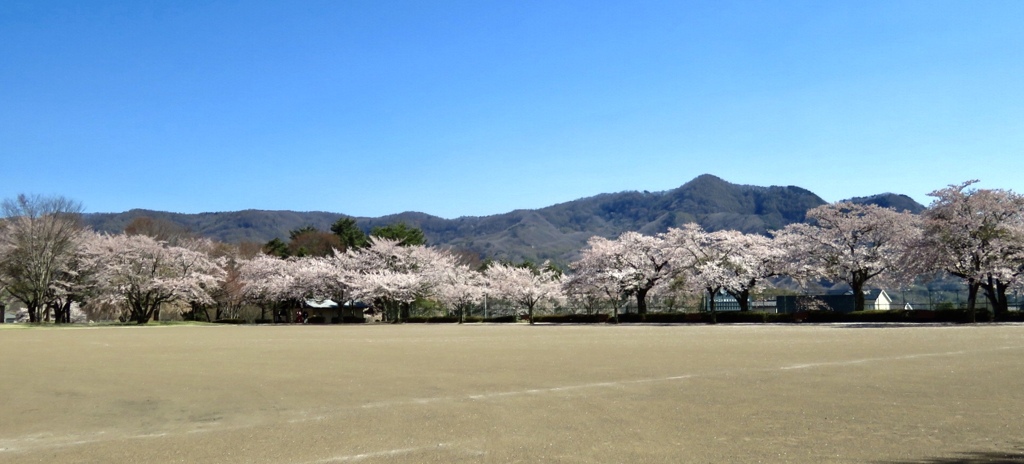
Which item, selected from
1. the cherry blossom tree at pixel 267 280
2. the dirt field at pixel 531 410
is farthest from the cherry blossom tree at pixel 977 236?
the cherry blossom tree at pixel 267 280

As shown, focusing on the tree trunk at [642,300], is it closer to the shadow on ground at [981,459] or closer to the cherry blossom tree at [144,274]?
the cherry blossom tree at [144,274]

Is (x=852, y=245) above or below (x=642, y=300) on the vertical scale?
above

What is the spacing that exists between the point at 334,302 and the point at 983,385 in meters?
64.0

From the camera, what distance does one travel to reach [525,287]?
55.7 m

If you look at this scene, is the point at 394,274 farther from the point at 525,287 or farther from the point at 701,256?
the point at 701,256

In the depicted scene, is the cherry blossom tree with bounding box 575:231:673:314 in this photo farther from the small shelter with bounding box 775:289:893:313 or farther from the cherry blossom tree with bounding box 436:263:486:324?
the cherry blossom tree with bounding box 436:263:486:324

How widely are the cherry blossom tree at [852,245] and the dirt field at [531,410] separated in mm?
31163

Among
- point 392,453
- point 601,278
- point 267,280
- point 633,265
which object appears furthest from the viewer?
point 267,280

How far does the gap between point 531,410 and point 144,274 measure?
181 feet

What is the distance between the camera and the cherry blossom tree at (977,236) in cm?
3366

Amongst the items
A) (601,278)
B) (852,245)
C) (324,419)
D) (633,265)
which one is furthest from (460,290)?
(324,419)

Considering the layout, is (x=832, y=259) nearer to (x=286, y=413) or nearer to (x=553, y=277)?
(x=553, y=277)

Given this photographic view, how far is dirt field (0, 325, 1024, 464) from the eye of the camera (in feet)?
19.9

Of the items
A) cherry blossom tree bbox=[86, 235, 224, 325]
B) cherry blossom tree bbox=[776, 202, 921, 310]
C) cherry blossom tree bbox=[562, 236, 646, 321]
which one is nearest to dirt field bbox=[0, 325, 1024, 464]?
cherry blossom tree bbox=[776, 202, 921, 310]
